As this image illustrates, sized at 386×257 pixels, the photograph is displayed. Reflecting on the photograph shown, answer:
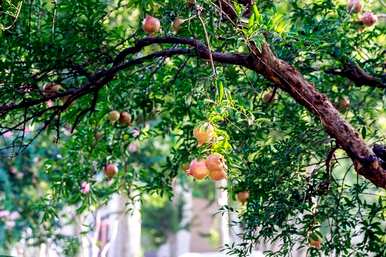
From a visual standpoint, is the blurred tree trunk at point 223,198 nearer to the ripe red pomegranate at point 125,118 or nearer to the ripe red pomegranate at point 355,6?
the ripe red pomegranate at point 125,118

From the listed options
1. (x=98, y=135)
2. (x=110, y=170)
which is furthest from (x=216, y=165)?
(x=110, y=170)

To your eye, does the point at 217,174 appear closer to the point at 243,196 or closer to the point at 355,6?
the point at 243,196

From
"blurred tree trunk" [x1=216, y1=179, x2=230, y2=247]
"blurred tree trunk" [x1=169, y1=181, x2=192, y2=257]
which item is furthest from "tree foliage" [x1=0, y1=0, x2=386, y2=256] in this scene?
"blurred tree trunk" [x1=169, y1=181, x2=192, y2=257]

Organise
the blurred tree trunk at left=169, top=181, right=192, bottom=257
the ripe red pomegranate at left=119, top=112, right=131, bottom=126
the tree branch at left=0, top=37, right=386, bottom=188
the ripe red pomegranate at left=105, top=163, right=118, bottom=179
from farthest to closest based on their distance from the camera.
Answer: the blurred tree trunk at left=169, top=181, right=192, bottom=257
the ripe red pomegranate at left=105, top=163, right=118, bottom=179
the ripe red pomegranate at left=119, top=112, right=131, bottom=126
the tree branch at left=0, top=37, right=386, bottom=188

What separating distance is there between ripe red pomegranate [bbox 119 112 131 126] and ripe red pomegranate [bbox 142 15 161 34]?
745mm

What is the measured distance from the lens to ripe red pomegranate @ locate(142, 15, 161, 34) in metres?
3.15

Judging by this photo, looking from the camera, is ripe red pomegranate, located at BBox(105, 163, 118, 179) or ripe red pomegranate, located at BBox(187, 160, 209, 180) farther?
ripe red pomegranate, located at BBox(105, 163, 118, 179)

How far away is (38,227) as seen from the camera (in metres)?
7.30

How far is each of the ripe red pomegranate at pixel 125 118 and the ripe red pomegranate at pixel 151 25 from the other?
75 cm

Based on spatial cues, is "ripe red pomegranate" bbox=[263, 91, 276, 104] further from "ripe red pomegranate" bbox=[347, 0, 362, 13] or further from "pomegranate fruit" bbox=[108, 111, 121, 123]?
"pomegranate fruit" bbox=[108, 111, 121, 123]

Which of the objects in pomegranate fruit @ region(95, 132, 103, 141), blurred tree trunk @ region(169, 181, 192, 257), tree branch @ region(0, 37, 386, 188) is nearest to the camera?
tree branch @ region(0, 37, 386, 188)

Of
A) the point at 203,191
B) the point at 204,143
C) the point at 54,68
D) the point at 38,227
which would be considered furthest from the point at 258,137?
the point at 203,191

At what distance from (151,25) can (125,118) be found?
0.82 m

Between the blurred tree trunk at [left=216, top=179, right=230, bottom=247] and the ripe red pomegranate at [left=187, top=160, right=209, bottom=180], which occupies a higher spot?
the blurred tree trunk at [left=216, top=179, right=230, bottom=247]
